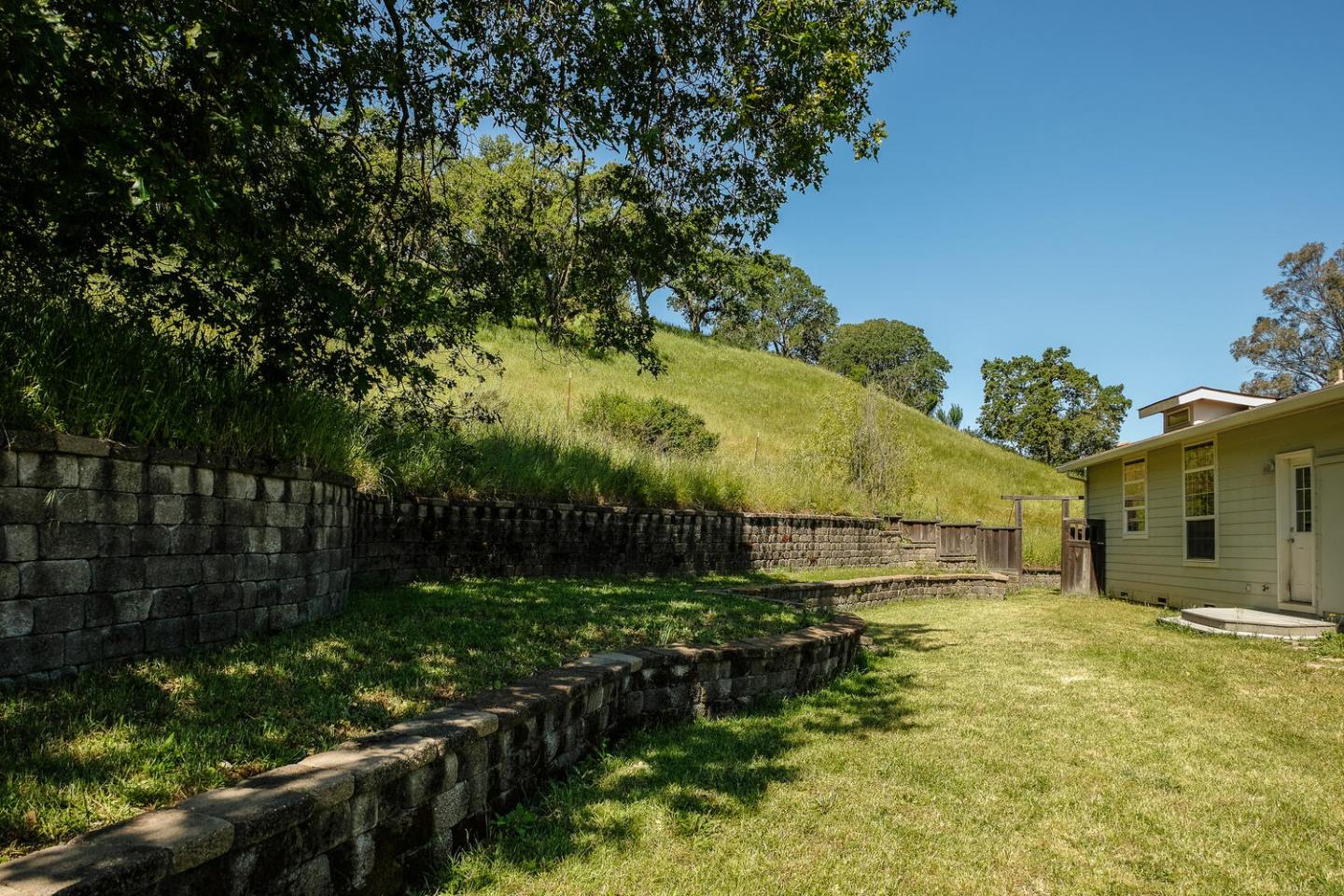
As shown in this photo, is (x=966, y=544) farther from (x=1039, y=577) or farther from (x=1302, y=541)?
(x=1302, y=541)

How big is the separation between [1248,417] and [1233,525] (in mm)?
1822

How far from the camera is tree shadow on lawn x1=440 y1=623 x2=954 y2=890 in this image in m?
2.85

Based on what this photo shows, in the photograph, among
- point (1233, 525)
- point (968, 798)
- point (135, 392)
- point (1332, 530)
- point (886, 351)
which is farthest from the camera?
point (886, 351)

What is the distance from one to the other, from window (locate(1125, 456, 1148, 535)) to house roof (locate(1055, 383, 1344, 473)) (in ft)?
1.08

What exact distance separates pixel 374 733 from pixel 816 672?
12.6 feet

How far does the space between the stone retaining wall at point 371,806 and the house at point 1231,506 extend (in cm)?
834

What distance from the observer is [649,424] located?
1733 centimetres

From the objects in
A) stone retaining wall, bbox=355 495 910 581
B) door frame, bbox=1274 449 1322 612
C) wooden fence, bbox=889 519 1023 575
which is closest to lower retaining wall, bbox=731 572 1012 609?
wooden fence, bbox=889 519 1023 575

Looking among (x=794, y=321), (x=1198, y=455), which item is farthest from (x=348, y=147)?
(x=794, y=321)

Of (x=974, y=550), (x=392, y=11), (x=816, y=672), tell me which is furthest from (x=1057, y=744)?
(x=974, y=550)

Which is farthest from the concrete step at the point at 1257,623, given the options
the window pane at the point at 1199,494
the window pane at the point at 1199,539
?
the window pane at the point at 1199,494

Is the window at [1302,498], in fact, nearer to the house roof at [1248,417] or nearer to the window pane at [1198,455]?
the house roof at [1248,417]

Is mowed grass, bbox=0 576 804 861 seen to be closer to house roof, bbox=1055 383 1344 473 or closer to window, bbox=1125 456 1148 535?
house roof, bbox=1055 383 1344 473

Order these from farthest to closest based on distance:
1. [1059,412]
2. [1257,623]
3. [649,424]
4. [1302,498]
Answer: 1. [1059,412]
2. [649,424]
3. [1302,498]
4. [1257,623]
